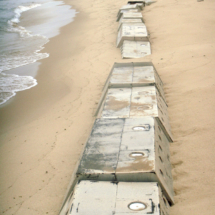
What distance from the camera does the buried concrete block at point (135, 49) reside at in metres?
7.21

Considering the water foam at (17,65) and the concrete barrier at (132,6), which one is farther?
the concrete barrier at (132,6)

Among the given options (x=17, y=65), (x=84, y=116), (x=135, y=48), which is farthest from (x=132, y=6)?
(x=84, y=116)

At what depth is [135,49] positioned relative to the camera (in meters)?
7.44

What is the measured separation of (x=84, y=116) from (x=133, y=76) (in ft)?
3.86

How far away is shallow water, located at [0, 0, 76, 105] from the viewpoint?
6887 millimetres

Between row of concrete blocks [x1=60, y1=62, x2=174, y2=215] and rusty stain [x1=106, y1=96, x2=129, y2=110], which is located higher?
rusty stain [x1=106, y1=96, x2=129, y2=110]

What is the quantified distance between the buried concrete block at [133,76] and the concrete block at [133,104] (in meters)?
0.10

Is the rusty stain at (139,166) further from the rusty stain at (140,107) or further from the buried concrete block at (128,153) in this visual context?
the rusty stain at (140,107)

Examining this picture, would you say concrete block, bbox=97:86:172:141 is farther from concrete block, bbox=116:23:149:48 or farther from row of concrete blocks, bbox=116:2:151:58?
concrete block, bbox=116:23:149:48

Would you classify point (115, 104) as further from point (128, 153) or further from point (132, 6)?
point (132, 6)

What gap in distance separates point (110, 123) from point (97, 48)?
5.28m

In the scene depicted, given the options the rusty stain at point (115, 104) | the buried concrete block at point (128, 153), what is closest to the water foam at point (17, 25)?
the rusty stain at point (115, 104)

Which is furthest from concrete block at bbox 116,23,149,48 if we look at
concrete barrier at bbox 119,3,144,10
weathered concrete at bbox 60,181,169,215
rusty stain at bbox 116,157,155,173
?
weathered concrete at bbox 60,181,169,215

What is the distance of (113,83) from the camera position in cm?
461
